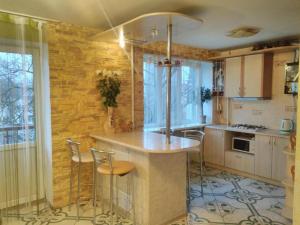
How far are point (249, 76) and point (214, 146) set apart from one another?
58.2 inches

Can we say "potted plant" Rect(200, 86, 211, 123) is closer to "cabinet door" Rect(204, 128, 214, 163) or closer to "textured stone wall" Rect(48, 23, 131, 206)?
"cabinet door" Rect(204, 128, 214, 163)

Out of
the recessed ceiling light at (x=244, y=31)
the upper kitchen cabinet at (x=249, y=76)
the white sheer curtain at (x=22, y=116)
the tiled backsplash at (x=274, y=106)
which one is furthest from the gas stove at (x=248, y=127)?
the white sheer curtain at (x=22, y=116)

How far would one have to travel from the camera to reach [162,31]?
2900mm

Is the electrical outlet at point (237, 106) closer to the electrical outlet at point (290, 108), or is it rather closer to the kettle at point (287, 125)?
the electrical outlet at point (290, 108)

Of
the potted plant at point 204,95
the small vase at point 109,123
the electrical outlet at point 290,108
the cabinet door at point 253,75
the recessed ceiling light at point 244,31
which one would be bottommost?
the small vase at point 109,123

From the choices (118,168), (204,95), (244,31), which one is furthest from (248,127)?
(118,168)

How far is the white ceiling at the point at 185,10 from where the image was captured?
96.7 inches

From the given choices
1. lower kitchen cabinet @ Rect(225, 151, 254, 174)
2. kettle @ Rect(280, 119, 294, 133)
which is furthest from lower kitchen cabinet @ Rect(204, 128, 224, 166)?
kettle @ Rect(280, 119, 294, 133)

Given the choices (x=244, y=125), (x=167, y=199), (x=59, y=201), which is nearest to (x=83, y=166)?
(x=59, y=201)

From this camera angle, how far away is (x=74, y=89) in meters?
3.21

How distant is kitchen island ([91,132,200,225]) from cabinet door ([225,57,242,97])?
2366 mm

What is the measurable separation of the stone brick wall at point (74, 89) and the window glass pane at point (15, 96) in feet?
0.88

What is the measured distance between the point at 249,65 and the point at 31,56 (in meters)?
3.59

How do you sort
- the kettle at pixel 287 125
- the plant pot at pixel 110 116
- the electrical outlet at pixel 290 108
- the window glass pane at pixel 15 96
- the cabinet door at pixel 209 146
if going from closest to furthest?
the window glass pane at pixel 15 96 → the plant pot at pixel 110 116 → the kettle at pixel 287 125 → the electrical outlet at pixel 290 108 → the cabinet door at pixel 209 146
